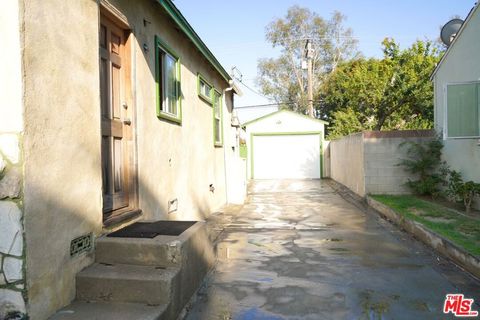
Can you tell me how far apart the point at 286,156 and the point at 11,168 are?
20973 mm

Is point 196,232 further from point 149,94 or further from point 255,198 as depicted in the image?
point 255,198

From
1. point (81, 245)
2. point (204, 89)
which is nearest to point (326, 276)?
point (81, 245)

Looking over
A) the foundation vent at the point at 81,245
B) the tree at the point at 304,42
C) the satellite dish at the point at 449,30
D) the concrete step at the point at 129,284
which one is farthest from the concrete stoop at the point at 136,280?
the tree at the point at 304,42

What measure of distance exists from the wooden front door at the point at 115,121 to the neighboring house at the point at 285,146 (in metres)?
18.4

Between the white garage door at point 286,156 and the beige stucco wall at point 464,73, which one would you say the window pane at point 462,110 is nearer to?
the beige stucco wall at point 464,73

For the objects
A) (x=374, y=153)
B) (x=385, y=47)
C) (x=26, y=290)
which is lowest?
(x=26, y=290)

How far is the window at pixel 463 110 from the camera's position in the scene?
8.19 m

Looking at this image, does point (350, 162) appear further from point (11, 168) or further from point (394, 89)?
point (11, 168)

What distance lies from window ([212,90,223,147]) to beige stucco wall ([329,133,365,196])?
4295 mm

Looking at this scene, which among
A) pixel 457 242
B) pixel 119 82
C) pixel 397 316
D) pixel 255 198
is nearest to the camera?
pixel 397 316

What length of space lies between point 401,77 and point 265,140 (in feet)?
26.7

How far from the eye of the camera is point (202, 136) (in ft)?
31.7

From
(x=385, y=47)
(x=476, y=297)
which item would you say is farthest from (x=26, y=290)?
(x=385, y=47)

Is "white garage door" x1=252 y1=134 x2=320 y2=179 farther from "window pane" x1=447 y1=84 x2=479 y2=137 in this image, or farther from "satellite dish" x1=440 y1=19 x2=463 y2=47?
"window pane" x1=447 y1=84 x2=479 y2=137
